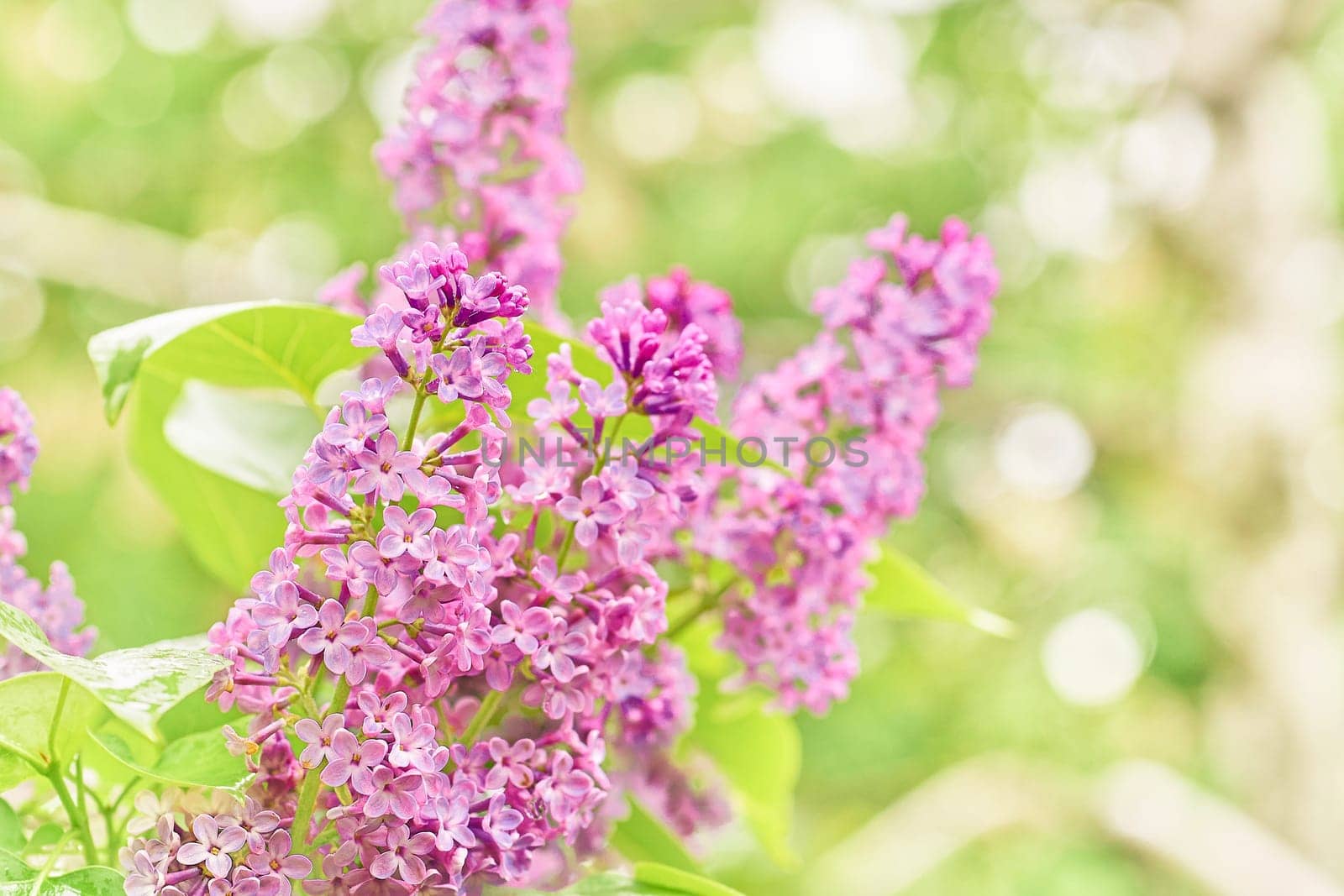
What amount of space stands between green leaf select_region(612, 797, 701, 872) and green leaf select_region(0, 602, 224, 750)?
0.18 metres

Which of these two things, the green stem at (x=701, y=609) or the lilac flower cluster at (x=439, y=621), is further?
the green stem at (x=701, y=609)

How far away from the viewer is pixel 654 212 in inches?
154

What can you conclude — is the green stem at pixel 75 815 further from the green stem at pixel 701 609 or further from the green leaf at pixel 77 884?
the green stem at pixel 701 609

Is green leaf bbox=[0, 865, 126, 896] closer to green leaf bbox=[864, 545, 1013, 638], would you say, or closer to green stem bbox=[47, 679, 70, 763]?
green stem bbox=[47, 679, 70, 763]

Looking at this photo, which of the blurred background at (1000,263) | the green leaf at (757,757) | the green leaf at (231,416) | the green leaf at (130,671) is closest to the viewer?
the green leaf at (130,671)

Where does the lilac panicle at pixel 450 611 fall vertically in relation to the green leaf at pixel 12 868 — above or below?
above

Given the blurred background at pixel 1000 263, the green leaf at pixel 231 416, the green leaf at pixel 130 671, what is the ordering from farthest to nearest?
the blurred background at pixel 1000 263, the green leaf at pixel 231 416, the green leaf at pixel 130 671

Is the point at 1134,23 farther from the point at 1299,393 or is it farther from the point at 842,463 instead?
the point at 842,463

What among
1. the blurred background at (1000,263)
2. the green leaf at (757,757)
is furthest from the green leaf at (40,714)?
the blurred background at (1000,263)

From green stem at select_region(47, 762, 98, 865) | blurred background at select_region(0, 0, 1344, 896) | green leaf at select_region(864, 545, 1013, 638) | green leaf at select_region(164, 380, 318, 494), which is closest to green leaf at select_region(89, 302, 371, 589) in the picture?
green leaf at select_region(164, 380, 318, 494)

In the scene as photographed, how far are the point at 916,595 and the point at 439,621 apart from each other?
0.24 meters

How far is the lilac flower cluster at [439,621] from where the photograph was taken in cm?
24

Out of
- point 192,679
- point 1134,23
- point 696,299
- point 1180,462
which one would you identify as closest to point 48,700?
point 192,679

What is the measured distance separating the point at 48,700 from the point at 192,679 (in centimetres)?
4
